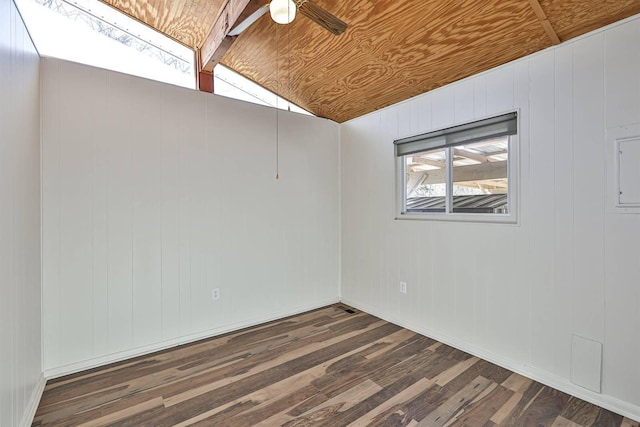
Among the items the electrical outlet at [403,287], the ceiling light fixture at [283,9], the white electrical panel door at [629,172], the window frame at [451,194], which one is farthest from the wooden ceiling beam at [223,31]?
the electrical outlet at [403,287]

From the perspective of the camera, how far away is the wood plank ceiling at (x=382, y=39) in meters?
1.83

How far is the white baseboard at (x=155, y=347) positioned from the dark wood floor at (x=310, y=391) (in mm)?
78

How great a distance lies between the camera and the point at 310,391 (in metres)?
2.02

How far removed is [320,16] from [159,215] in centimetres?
208

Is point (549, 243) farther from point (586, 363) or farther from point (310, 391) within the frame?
point (310, 391)

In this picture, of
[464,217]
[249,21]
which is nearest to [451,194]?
[464,217]

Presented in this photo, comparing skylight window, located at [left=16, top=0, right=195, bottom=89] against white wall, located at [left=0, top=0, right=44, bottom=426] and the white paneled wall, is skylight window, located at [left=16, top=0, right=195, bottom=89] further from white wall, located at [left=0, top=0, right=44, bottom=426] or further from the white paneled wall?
the white paneled wall

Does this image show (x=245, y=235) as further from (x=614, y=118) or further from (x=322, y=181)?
(x=614, y=118)

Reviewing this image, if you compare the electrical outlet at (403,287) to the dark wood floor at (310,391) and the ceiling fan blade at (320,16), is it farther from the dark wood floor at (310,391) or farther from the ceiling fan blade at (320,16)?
the ceiling fan blade at (320,16)

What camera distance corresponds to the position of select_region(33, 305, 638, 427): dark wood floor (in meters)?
1.76

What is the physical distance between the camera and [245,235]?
309cm

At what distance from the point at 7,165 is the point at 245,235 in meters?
1.88

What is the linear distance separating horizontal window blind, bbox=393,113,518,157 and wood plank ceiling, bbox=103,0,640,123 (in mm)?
437

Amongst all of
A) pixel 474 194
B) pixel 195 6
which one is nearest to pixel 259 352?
pixel 474 194
